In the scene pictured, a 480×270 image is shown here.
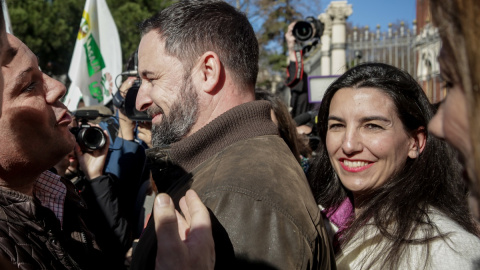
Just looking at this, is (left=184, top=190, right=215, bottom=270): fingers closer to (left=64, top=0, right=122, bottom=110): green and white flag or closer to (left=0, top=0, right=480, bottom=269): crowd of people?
(left=0, top=0, right=480, bottom=269): crowd of people

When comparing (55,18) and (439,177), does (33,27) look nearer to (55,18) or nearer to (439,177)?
(55,18)

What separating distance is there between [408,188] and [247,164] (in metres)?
1.03

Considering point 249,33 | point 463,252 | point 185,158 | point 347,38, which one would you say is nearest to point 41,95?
point 185,158

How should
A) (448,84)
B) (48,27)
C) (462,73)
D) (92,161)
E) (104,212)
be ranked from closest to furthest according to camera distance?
(462,73)
(448,84)
(104,212)
(92,161)
(48,27)

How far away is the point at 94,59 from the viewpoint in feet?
18.9

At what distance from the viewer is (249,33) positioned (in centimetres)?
213

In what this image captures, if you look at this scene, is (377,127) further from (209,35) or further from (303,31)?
(303,31)

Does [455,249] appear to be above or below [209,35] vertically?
below

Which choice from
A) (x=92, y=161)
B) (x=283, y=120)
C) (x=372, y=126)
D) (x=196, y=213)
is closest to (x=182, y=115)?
(x=196, y=213)

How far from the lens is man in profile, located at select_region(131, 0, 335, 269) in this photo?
1502 mm

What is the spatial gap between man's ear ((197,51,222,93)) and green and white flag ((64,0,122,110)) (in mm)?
3955

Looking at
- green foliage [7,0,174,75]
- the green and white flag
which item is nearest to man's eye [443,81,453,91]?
the green and white flag

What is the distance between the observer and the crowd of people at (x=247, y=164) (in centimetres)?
121

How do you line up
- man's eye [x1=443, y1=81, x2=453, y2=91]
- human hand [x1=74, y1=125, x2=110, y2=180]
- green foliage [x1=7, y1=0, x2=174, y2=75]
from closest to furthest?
1. man's eye [x1=443, y1=81, x2=453, y2=91]
2. human hand [x1=74, y1=125, x2=110, y2=180]
3. green foliage [x1=7, y1=0, x2=174, y2=75]
